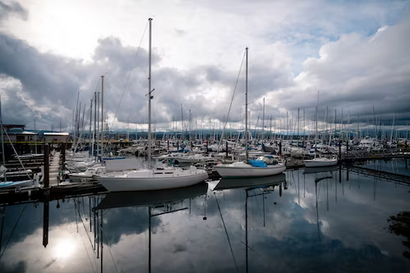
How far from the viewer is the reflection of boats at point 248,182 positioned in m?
23.3

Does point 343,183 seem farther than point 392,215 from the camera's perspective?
Yes

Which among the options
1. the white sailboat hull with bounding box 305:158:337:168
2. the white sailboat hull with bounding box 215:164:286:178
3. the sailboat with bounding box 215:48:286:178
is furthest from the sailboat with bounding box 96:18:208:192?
the white sailboat hull with bounding box 305:158:337:168

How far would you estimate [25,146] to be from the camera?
51125mm

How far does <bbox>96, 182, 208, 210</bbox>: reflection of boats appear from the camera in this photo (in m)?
17.0

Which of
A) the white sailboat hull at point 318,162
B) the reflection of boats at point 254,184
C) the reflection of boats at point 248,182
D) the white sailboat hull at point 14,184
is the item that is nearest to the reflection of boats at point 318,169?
the white sailboat hull at point 318,162

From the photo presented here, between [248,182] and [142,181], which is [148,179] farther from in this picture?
[248,182]

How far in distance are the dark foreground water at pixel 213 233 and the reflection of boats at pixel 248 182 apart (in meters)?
2.56

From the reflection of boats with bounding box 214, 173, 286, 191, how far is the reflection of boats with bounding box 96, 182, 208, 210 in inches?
130

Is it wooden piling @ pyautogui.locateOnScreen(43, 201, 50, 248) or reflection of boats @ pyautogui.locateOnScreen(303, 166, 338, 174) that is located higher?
reflection of boats @ pyautogui.locateOnScreen(303, 166, 338, 174)

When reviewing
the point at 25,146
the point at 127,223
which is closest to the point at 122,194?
the point at 127,223

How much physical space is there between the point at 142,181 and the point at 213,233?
888 cm

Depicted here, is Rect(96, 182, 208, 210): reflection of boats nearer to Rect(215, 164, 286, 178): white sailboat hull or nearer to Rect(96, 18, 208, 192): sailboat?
Rect(96, 18, 208, 192): sailboat

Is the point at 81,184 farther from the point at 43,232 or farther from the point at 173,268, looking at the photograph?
the point at 173,268

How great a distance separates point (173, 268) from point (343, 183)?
77.3 ft
